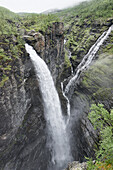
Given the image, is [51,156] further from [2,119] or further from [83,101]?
[2,119]

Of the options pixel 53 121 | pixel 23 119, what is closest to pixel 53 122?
pixel 53 121

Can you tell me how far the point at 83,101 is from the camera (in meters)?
18.6

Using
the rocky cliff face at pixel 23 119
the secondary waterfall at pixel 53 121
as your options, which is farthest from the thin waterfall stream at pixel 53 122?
the rocky cliff face at pixel 23 119

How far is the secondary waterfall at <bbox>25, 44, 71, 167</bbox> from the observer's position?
16317 millimetres

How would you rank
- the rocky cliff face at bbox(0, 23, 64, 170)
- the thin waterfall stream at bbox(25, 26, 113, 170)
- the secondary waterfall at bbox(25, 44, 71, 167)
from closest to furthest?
the rocky cliff face at bbox(0, 23, 64, 170) → the thin waterfall stream at bbox(25, 26, 113, 170) → the secondary waterfall at bbox(25, 44, 71, 167)

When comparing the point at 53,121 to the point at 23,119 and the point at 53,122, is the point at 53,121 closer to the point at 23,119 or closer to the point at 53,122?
the point at 53,122

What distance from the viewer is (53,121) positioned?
18.0m

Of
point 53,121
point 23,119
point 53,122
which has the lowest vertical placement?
point 53,122

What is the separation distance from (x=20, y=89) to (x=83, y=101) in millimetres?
12988

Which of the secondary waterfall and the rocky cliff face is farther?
the secondary waterfall

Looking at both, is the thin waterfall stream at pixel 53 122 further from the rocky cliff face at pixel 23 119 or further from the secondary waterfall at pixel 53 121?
the rocky cliff face at pixel 23 119

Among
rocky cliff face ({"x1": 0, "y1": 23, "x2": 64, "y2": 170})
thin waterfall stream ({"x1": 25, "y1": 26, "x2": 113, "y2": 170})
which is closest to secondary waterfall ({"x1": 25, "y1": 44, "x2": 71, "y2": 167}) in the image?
thin waterfall stream ({"x1": 25, "y1": 26, "x2": 113, "y2": 170})

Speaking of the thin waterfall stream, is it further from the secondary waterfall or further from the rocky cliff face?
the rocky cliff face

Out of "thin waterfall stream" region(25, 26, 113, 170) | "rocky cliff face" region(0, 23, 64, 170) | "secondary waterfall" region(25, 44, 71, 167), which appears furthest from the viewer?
"secondary waterfall" region(25, 44, 71, 167)
